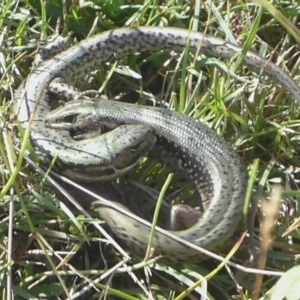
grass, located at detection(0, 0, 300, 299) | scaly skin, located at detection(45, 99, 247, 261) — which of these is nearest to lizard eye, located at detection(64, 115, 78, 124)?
scaly skin, located at detection(45, 99, 247, 261)

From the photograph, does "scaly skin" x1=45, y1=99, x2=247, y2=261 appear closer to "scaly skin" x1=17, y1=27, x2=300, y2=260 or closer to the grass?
Result: "scaly skin" x1=17, y1=27, x2=300, y2=260

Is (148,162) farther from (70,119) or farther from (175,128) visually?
(70,119)

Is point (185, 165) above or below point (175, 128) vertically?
below

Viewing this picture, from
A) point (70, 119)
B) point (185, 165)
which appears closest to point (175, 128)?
point (185, 165)

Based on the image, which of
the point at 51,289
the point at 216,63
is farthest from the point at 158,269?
the point at 216,63

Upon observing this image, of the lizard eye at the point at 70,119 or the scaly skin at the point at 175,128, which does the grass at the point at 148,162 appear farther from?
the lizard eye at the point at 70,119

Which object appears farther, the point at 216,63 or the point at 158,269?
the point at 216,63

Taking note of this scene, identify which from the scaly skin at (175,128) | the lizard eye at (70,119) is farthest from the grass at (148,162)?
the lizard eye at (70,119)

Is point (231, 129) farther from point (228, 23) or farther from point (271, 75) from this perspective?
point (228, 23)
